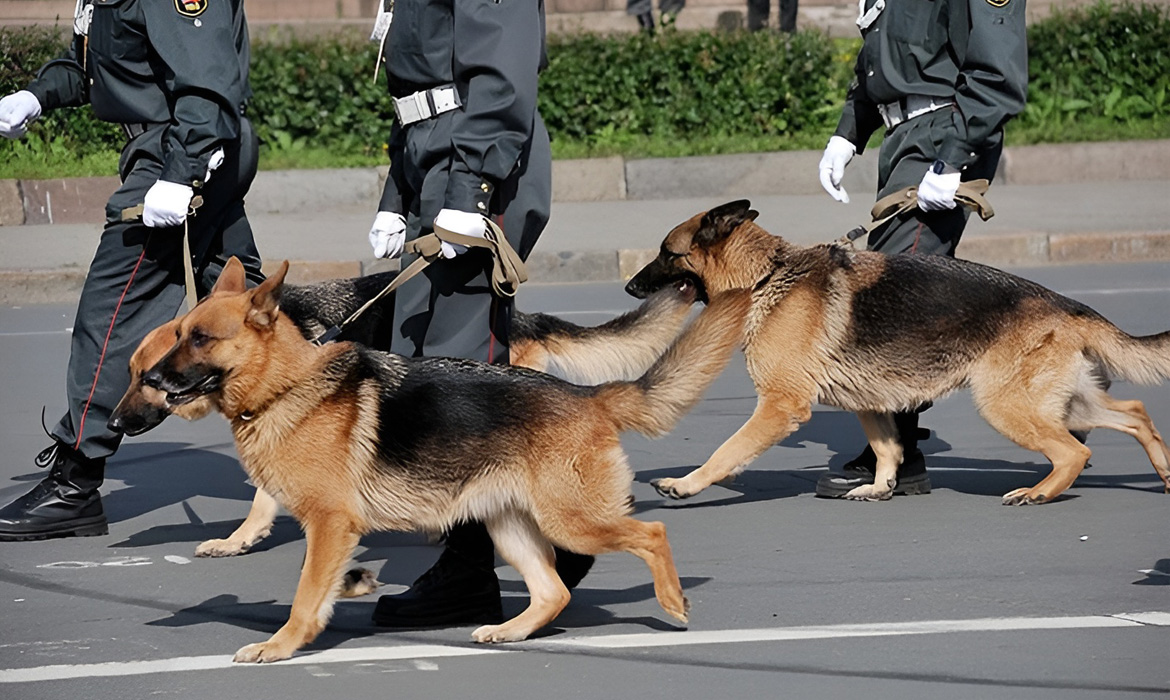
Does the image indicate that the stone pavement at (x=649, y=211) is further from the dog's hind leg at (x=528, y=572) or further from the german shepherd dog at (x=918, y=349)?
the dog's hind leg at (x=528, y=572)

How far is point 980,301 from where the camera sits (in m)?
5.84

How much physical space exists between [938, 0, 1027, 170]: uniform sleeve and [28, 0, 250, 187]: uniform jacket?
2644mm

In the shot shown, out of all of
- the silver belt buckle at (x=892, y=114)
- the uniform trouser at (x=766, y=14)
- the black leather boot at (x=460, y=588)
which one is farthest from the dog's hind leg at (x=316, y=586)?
the uniform trouser at (x=766, y=14)

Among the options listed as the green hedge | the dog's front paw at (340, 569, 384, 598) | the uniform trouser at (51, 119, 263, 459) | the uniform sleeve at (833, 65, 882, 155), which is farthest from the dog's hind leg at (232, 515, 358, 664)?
the green hedge

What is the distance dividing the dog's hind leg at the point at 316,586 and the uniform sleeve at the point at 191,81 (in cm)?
162

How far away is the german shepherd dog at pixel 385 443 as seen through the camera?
425cm

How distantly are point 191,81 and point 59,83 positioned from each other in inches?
35.9

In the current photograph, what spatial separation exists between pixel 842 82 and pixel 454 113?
1122 cm

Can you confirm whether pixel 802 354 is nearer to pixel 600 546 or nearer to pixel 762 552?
pixel 762 552

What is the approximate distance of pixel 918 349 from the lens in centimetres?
586

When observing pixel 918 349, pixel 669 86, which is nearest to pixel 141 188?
pixel 918 349

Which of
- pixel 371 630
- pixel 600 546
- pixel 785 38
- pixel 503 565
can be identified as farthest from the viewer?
pixel 785 38

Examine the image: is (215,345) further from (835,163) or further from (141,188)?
(835,163)

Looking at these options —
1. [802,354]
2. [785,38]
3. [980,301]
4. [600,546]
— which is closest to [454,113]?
[600,546]
